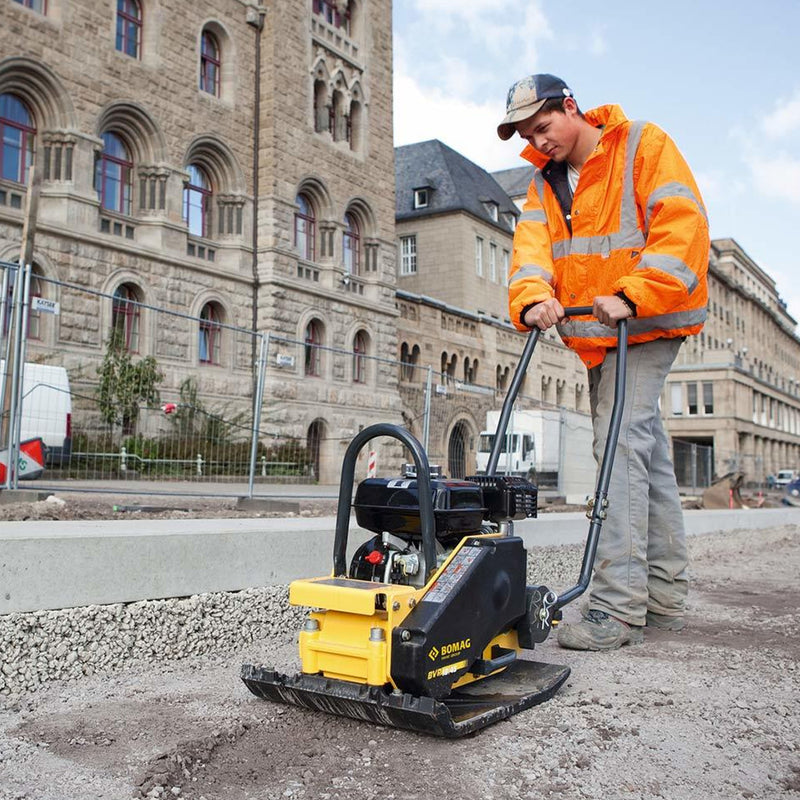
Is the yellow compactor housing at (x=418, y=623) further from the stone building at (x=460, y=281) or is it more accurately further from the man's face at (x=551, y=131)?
the stone building at (x=460, y=281)

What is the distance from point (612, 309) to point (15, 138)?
739 inches

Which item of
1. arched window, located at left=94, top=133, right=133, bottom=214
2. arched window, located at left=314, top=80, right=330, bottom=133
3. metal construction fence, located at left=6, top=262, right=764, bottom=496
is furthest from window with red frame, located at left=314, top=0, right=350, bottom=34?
metal construction fence, located at left=6, top=262, right=764, bottom=496

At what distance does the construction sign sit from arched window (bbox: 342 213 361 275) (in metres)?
20.9

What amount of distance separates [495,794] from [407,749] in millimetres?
397

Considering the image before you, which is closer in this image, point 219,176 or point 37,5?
point 37,5

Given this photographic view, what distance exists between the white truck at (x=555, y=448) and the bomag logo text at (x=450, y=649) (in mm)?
9141

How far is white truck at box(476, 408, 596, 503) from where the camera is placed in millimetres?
12539

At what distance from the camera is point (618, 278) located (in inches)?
153

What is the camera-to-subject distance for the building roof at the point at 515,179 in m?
55.6

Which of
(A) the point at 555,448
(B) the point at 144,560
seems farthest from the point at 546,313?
(A) the point at 555,448

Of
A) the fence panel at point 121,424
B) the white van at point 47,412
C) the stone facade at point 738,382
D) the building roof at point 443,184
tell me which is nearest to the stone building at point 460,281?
the building roof at point 443,184

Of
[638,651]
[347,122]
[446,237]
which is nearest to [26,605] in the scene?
[638,651]

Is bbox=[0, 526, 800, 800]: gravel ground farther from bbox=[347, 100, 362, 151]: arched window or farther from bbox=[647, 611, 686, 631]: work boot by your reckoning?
bbox=[347, 100, 362, 151]: arched window

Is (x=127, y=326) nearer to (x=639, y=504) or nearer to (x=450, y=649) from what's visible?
(x=639, y=504)
